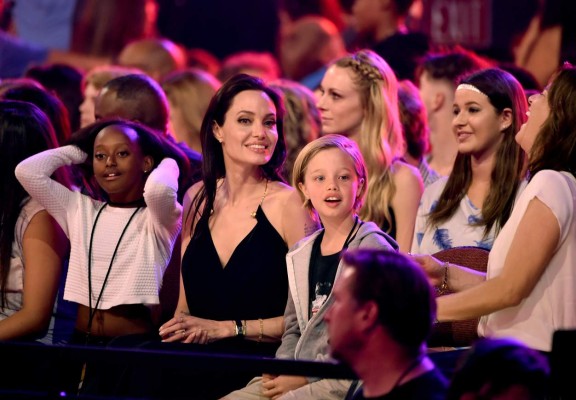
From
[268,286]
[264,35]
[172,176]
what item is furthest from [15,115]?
[264,35]

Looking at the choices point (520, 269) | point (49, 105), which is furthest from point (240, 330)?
point (49, 105)

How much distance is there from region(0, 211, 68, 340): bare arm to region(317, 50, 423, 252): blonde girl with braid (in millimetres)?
1537

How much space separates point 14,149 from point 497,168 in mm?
2280

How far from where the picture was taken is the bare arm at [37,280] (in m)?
4.39

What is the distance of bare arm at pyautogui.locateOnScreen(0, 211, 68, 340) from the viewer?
4.39 meters

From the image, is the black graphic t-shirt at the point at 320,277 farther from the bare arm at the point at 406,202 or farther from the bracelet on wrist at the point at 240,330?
the bare arm at the point at 406,202

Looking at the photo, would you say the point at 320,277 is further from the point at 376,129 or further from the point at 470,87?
the point at 376,129

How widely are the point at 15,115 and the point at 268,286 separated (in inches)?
57.8

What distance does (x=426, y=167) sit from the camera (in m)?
5.63

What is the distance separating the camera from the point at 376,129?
5238 millimetres

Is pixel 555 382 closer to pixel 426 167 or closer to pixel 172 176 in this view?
pixel 172 176

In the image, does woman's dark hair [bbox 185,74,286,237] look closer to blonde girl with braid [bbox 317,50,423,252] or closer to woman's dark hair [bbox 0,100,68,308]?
blonde girl with braid [bbox 317,50,423,252]

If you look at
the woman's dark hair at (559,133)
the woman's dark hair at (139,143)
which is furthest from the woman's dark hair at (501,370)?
the woman's dark hair at (139,143)

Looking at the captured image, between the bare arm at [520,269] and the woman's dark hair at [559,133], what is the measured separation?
0.20 meters
